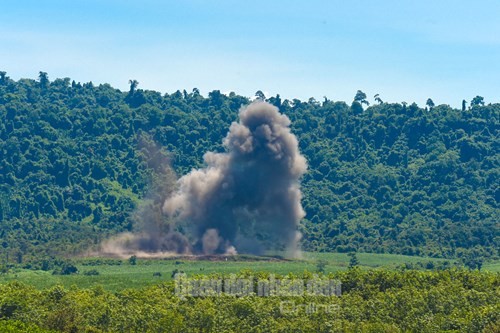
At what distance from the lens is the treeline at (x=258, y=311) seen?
109 meters

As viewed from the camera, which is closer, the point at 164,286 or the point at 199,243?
A: the point at 164,286

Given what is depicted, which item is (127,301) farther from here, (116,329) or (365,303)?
(365,303)

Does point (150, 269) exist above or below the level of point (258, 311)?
below

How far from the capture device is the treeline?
108625mm

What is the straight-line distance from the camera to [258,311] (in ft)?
368

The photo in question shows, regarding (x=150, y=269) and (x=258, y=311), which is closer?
(x=258, y=311)

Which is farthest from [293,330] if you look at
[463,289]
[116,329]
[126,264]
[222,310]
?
[126,264]

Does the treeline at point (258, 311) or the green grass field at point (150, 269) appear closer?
the treeline at point (258, 311)

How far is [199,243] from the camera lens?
195625mm

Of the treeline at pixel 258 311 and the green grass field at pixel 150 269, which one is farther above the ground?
the treeline at pixel 258 311

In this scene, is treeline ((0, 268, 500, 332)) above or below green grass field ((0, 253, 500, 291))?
above

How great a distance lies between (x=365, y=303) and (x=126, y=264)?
269ft

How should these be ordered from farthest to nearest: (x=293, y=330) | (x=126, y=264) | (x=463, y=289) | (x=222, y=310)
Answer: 1. (x=126, y=264)
2. (x=463, y=289)
3. (x=222, y=310)
4. (x=293, y=330)

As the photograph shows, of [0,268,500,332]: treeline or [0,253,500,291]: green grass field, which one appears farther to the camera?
[0,253,500,291]: green grass field
